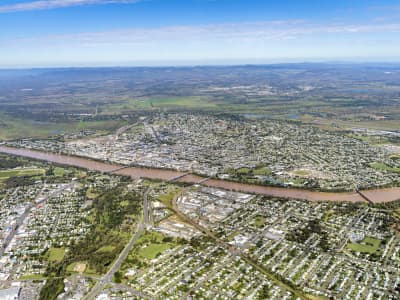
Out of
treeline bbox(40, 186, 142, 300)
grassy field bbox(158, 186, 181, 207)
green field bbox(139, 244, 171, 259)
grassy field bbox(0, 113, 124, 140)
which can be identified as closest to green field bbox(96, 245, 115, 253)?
treeline bbox(40, 186, 142, 300)

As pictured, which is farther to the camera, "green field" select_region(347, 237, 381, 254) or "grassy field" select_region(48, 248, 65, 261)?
"grassy field" select_region(48, 248, 65, 261)

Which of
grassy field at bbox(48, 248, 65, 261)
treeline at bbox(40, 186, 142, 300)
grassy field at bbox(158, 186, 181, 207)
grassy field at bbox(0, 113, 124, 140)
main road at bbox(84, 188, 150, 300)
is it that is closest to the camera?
main road at bbox(84, 188, 150, 300)

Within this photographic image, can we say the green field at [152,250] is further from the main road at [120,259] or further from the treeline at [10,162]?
the treeline at [10,162]

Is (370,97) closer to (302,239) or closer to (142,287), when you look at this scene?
(302,239)

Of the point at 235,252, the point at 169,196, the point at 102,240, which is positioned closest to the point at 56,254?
the point at 102,240

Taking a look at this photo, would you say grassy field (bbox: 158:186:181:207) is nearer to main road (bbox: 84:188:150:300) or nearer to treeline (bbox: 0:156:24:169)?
main road (bbox: 84:188:150:300)

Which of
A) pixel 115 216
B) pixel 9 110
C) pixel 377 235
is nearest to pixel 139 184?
pixel 115 216

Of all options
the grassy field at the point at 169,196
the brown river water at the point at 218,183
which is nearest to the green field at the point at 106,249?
the grassy field at the point at 169,196
